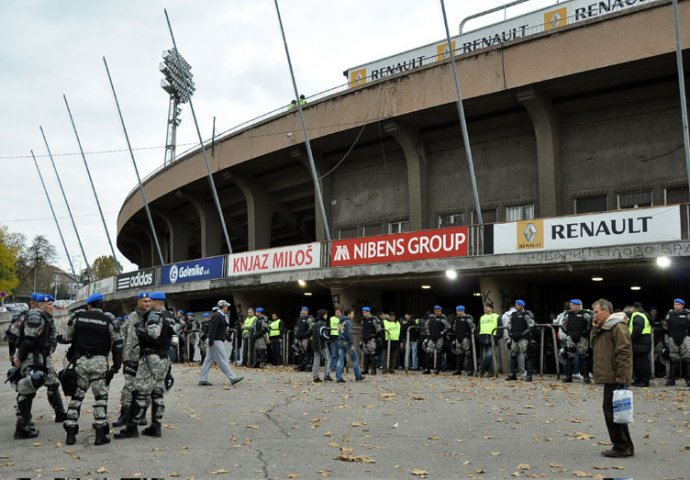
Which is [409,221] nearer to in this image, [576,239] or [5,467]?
[576,239]

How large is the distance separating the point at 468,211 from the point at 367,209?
4.91 meters

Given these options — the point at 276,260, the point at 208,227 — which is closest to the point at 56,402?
the point at 276,260

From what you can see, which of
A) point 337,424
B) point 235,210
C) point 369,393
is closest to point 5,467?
point 337,424

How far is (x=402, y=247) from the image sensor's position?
873 inches

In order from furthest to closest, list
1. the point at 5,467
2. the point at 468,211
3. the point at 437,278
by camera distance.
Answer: the point at 468,211, the point at 437,278, the point at 5,467

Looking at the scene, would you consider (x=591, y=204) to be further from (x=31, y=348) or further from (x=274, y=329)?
(x=31, y=348)

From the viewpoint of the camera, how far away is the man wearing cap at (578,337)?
15609 millimetres

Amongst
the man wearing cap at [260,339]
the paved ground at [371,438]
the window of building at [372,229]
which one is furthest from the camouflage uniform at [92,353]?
the window of building at [372,229]

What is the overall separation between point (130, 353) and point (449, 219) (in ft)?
64.5

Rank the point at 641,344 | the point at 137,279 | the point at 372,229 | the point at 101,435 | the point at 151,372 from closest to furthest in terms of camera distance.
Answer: the point at 101,435 → the point at 151,372 → the point at 641,344 → the point at 372,229 → the point at 137,279

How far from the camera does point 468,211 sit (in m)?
26.9

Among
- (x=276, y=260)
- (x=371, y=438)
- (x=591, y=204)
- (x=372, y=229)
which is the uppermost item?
(x=591, y=204)

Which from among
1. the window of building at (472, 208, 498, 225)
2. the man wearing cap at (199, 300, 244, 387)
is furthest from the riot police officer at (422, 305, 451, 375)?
the window of building at (472, 208, 498, 225)

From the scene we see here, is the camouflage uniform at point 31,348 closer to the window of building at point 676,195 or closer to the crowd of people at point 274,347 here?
the crowd of people at point 274,347
